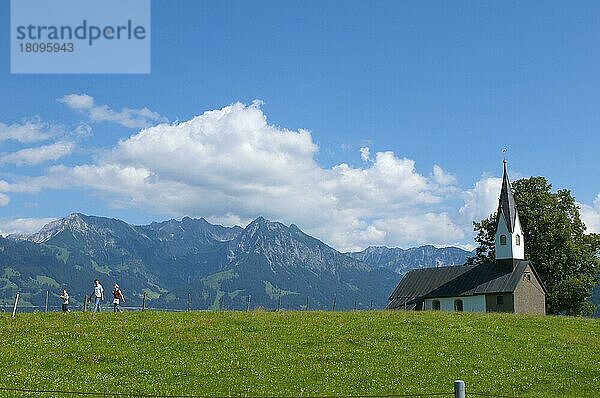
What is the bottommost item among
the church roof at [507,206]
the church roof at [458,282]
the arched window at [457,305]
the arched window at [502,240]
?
the arched window at [457,305]

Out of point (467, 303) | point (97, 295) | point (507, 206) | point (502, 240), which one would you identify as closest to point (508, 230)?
point (502, 240)

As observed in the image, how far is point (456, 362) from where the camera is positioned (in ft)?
122

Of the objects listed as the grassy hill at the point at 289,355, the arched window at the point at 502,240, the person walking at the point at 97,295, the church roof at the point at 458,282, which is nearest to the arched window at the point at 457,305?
the church roof at the point at 458,282

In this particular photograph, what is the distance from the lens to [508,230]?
8431cm

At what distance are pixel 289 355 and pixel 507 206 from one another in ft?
182

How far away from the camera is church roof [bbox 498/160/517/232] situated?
84500 mm

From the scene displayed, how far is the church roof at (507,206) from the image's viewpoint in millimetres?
84500

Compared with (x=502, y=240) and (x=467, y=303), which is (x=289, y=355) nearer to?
(x=467, y=303)

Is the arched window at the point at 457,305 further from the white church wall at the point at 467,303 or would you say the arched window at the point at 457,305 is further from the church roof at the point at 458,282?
the church roof at the point at 458,282

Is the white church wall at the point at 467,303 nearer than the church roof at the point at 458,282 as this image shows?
No

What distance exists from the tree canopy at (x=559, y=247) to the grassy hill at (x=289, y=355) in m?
34.8

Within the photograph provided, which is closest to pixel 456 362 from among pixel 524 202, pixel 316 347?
pixel 316 347

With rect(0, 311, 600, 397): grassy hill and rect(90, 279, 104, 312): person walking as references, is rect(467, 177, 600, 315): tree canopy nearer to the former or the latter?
rect(0, 311, 600, 397): grassy hill

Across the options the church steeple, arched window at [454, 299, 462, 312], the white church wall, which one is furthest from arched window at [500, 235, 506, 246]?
arched window at [454, 299, 462, 312]
